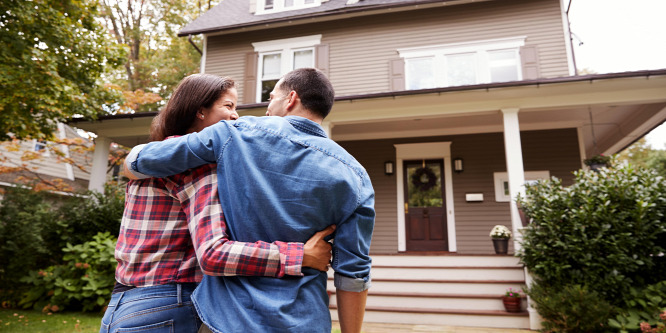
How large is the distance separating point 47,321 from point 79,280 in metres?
0.75

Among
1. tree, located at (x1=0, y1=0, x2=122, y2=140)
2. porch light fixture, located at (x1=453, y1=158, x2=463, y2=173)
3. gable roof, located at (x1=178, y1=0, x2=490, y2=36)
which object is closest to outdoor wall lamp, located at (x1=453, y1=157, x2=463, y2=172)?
porch light fixture, located at (x1=453, y1=158, x2=463, y2=173)

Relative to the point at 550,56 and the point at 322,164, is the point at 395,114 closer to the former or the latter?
the point at 550,56

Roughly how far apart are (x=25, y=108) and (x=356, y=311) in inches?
312

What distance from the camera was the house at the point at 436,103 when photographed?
6.67 metres

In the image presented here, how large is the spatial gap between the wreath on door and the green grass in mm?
6733

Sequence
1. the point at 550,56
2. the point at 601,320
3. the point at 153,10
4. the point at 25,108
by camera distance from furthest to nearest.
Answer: the point at 153,10 → the point at 550,56 → the point at 25,108 → the point at 601,320

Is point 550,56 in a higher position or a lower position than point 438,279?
higher

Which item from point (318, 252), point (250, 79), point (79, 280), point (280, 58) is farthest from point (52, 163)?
point (318, 252)

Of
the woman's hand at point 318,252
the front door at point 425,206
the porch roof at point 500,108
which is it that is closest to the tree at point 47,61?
the porch roof at point 500,108

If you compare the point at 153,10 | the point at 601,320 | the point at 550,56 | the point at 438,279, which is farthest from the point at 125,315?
the point at 153,10

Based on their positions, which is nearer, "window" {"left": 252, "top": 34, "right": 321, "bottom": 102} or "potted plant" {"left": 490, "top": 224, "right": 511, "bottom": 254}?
"potted plant" {"left": 490, "top": 224, "right": 511, "bottom": 254}

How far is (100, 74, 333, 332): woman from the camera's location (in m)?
1.02

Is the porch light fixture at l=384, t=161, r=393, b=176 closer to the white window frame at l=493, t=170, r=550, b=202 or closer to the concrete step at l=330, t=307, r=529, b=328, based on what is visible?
the white window frame at l=493, t=170, r=550, b=202

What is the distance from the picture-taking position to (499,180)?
28.3ft
